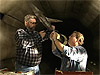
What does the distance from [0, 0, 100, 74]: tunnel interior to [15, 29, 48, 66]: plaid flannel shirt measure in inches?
21.3

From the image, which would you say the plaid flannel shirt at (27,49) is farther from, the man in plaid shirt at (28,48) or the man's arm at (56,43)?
the man's arm at (56,43)

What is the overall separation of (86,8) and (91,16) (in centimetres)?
20

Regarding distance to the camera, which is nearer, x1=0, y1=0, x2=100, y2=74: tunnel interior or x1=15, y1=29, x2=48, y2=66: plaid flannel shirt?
x1=15, y1=29, x2=48, y2=66: plaid flannel shirt

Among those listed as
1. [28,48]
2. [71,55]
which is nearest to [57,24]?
[28,48]

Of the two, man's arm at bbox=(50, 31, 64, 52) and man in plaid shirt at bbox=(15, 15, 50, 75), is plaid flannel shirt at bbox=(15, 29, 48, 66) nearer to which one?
man in plaid shirt at bbox=(15, 15, 50, 75)

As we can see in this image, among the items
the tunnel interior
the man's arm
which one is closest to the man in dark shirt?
the man's arm

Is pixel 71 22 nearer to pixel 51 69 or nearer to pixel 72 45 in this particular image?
pixel 51 69

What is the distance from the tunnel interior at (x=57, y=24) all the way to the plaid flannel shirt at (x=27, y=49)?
0.54 metres

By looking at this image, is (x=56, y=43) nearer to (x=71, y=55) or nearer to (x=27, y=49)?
(x=71, y=55)

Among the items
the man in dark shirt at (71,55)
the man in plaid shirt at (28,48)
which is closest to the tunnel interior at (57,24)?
the man in dark shirt at (71,55)

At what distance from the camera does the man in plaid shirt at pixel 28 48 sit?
216 centimetres

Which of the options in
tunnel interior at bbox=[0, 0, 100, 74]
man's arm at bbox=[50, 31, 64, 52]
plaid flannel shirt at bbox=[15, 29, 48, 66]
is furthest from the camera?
tunnel interior at bbox=[0, 0, 100, 74]

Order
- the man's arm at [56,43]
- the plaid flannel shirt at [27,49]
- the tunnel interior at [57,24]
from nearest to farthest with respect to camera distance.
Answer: the man's arm at [56,43] < the plaid flannel shirt at [27,49] < the tunnel interior at [57,24]

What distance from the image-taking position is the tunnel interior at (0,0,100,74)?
2.56 m
